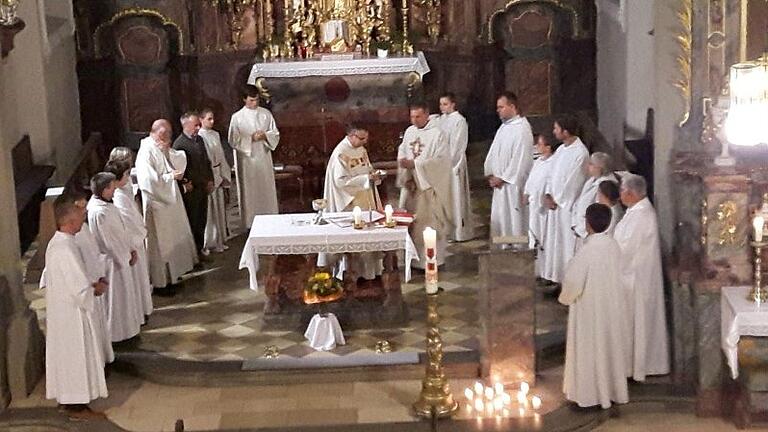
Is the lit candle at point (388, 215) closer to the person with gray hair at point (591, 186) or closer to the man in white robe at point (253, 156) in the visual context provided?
the person with gray hair at point (591, 186)

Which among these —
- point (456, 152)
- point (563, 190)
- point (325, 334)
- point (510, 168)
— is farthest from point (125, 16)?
point (325, 334)

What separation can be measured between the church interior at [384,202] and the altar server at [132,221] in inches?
15.5

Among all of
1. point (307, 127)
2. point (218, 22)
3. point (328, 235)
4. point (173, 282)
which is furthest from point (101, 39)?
point (328, 235)

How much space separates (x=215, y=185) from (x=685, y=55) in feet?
19.8

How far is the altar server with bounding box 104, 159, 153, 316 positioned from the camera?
12570 millimetres

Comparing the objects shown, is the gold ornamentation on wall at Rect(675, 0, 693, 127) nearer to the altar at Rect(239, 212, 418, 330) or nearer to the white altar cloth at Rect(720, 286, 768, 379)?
the white altar cloth at Rect(720, 286, 768, 379)

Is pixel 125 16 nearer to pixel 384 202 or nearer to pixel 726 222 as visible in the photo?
pixel 384 202

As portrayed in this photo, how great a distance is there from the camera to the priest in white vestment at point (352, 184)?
13.5m

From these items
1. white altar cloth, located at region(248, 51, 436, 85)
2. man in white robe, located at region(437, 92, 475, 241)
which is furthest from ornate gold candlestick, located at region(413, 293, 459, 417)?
white altar cloth, located at region(248, 51, 436, 85)

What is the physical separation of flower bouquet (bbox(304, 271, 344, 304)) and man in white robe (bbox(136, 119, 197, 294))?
195cm

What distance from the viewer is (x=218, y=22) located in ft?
64.0

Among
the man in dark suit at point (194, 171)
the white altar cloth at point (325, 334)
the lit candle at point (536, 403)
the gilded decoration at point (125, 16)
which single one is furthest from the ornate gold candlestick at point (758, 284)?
the gilded decoration at point (125, 16)


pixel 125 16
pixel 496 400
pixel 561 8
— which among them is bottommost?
pixel 496 400

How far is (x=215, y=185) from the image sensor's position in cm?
1533
